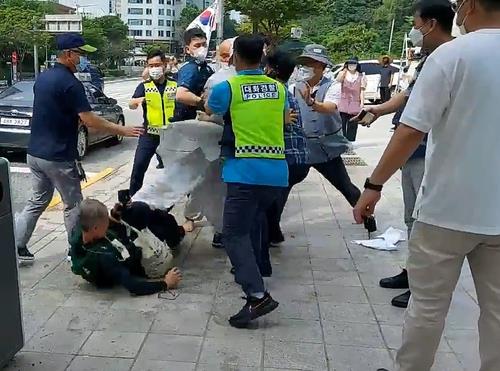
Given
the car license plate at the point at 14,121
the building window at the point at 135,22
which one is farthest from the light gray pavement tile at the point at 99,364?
the building window at the point at 135,22

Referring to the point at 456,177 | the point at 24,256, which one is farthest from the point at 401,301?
the point at 24,256

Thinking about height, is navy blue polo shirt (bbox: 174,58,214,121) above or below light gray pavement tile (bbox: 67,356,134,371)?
above

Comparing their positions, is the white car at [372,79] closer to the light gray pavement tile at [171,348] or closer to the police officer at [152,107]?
the police officer at [152,107]

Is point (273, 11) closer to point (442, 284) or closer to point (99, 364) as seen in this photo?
point (99, 364)

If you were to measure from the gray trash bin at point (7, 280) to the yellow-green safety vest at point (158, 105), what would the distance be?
335cm

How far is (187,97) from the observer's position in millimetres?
4371

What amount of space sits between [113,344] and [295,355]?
103 cm

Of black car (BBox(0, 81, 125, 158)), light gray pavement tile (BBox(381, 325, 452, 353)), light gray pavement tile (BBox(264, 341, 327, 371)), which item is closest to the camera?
light gray pavement tile (BBox(264, 341, 327, 371))

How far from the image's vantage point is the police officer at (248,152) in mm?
3512

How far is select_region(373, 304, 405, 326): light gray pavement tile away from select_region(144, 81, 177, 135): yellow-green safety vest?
320 cm

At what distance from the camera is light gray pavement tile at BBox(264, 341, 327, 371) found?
321 centimetres

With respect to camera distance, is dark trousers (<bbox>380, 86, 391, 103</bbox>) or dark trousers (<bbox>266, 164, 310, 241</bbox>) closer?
dark trousers (<bbox>266, 164, 310, 241</bbox>)

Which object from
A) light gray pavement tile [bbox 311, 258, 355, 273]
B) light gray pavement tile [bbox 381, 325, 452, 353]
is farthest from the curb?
light gray pavement tile [bbox 381, 325, 452, 353]

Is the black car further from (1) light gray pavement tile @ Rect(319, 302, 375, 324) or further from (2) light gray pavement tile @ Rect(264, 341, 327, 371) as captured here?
(2) light gray pavement tile @ Rect(264, 341, 327, 371)
